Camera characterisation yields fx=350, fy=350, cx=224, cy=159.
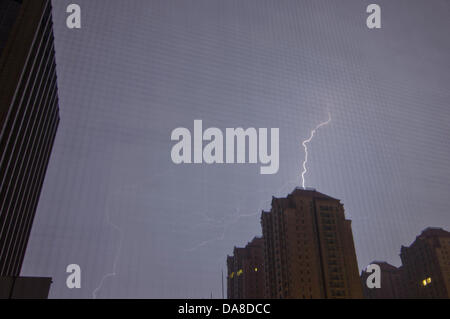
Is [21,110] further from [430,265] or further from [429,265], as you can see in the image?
[429,265]

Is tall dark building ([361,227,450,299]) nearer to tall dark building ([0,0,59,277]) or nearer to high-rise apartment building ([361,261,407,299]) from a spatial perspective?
high-rise apartment building ([361,261,407,299])

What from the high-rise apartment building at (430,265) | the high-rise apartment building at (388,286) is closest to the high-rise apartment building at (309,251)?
the high-rise apartment building at (430,265)

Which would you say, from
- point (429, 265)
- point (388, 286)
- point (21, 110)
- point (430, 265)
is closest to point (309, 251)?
point (430, 265)

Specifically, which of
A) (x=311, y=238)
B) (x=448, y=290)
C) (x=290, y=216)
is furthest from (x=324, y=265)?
(x=448, y=290)

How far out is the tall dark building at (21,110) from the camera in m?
31.3

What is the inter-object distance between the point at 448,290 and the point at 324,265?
125 feet

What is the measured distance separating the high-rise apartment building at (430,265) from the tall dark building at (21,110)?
87.7 meters

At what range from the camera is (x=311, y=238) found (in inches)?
2697

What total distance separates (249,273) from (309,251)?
25116 millimetres

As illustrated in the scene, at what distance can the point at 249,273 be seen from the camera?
87.2 metres

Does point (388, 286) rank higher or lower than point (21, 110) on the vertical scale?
higher

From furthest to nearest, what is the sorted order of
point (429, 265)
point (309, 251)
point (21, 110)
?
point (429, 265), point (309, 251), point (21, 110)

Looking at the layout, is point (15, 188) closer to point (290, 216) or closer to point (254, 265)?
point (290, 216)

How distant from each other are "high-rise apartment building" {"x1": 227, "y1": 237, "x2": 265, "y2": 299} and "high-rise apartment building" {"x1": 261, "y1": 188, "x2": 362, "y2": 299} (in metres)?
13.4
